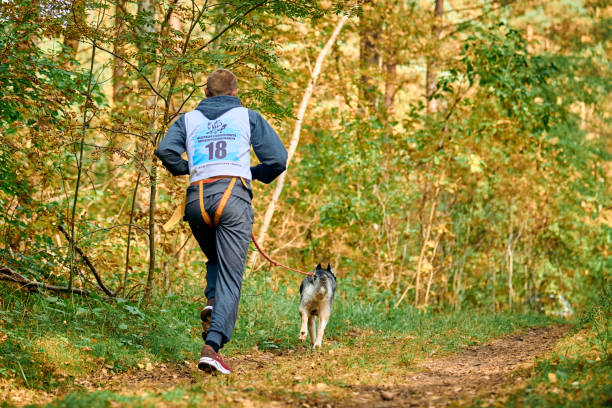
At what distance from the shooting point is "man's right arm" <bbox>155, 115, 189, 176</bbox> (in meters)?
5.05

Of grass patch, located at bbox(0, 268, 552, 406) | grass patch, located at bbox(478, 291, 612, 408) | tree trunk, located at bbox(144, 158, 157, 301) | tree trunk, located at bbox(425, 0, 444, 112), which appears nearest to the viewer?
grass patch, located at bbox(478, 291, 612, 408)

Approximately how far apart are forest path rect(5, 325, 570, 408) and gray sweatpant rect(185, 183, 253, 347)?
0.43 m

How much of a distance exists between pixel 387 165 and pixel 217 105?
24.0 ft

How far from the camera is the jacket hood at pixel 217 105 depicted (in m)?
5.07

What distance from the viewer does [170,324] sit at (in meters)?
6.46

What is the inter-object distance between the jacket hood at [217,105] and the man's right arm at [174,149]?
22 cm

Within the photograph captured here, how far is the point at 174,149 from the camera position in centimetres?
506

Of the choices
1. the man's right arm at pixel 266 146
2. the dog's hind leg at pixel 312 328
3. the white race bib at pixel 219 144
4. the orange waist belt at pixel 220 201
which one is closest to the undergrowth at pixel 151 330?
the dog's hind leg at pixel 312 328

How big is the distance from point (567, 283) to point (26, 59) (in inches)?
486

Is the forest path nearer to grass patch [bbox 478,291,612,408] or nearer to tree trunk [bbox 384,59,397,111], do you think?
grass patch [bbox 478,291,612,408]

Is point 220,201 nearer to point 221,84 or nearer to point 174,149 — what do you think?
point 174,149

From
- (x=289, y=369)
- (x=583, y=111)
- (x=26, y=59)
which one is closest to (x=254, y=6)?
(x=26, y=59)

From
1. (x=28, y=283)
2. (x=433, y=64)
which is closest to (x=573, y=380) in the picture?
(x=28, y=283)

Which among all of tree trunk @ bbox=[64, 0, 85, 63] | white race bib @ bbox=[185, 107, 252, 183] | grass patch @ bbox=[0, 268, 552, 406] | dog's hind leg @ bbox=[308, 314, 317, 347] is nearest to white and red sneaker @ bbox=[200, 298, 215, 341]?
grass patch @ bbox=[0, 268, 552, 406]
